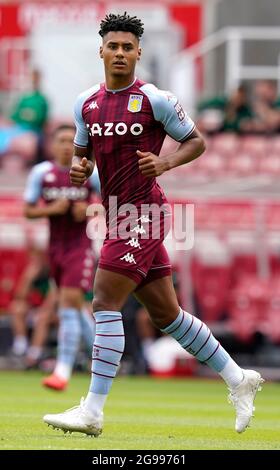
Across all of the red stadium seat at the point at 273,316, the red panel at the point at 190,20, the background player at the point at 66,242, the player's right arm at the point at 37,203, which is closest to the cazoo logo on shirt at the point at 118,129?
the background player at the point at 66,242

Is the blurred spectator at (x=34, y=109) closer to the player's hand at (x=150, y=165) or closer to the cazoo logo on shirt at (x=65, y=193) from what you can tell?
the cazoo logo on shirt at (x=65, y=193)

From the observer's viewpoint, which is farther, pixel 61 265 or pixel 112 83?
pixel 61 265

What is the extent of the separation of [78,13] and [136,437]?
20173mm

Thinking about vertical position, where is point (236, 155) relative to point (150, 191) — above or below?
below

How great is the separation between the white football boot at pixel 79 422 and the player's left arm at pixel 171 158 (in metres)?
1.42

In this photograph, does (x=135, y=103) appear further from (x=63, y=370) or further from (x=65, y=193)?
(x=65, y=193)

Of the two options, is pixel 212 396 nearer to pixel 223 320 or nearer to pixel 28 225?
pixel 223 320

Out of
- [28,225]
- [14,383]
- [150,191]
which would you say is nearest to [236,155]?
[28,225]

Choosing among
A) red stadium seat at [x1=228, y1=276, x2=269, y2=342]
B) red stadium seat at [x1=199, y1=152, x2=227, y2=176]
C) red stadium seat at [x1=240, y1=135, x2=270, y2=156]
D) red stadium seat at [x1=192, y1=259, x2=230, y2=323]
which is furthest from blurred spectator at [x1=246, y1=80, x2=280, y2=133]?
red stadium seat at [x1=228, y1=276, x2=269, y2=342]

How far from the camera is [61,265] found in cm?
1297

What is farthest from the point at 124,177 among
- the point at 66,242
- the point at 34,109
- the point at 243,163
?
the point at 34,109

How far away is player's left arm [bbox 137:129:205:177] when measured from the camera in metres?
7.92

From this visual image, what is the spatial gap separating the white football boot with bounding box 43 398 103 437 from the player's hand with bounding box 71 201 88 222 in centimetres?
510

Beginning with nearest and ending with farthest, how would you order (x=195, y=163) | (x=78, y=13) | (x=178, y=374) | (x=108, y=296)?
(x=108, y=296) → (x=178, y=374) → (x=195, y=163) → (x=78, y=13)
